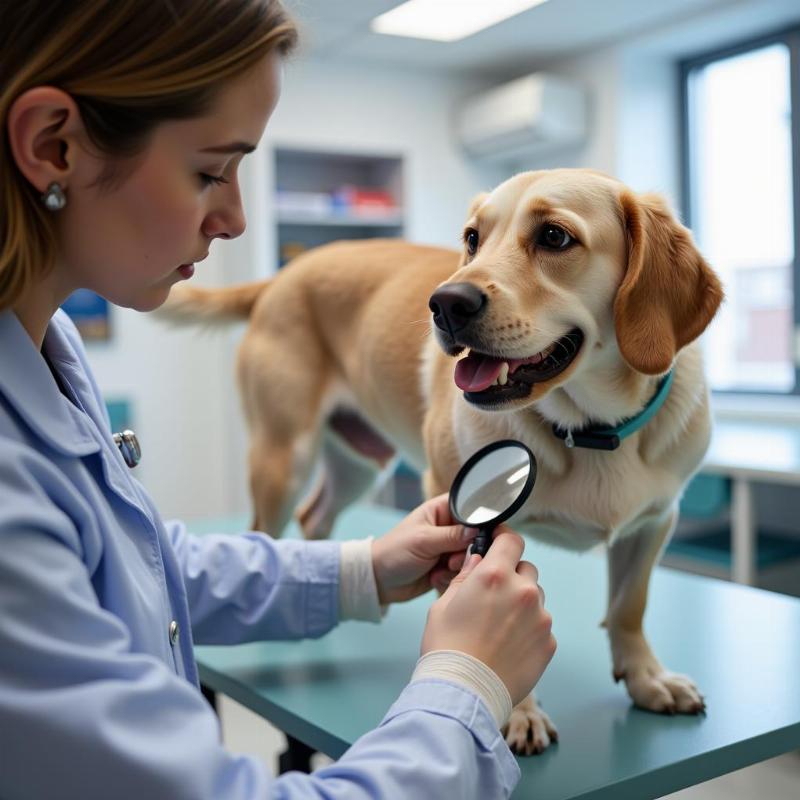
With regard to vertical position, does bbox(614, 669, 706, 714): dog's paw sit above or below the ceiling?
below

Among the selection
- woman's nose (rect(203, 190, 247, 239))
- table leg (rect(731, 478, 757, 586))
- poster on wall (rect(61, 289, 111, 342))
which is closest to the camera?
woman's nose (rect(203, 190, 247, 239))

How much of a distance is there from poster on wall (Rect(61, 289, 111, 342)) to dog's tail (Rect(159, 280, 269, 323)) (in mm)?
2539

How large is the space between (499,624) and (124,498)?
1.09 feet

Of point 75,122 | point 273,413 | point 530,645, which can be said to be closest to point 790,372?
point 273,413

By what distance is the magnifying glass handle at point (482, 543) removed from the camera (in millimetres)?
867

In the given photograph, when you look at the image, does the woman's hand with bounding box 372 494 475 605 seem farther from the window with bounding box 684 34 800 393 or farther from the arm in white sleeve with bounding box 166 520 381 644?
the window with bounding box 684 34 800 393

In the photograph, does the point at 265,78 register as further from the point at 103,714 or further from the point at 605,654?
the point at 605,654

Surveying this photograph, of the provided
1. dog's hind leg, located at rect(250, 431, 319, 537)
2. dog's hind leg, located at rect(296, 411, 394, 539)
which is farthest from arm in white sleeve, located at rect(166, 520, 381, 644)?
dog's hind leg, located at rect(296, 411, 394, 539)

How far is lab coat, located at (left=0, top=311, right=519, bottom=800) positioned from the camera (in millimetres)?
538

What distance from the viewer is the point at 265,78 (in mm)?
708

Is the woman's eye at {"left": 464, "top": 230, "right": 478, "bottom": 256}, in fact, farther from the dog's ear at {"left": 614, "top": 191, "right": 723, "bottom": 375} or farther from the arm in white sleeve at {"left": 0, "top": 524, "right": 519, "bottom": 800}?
the arm in white sleeve at {"left": 0, "top": 524, "right": 519, "bottom": 800}

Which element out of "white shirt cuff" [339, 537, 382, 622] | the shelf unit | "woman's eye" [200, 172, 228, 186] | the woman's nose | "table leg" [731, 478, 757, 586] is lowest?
"table leg" [731, 478, 757, 586]

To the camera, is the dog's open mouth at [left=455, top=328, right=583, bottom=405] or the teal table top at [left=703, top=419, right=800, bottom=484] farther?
the teal table top at [left=703, top=419, right=800, bottom=484]

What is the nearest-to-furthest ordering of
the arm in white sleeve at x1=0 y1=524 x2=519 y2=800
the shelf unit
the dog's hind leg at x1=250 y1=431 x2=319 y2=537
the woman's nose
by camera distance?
1. the arm in white sleeve at x1=0 y1=524 x2=519 y2=800
2. the woman's nose
3. the dog's hind leg at x1=250 y1=431 x2=319 y2=537
4. the shelf unit
